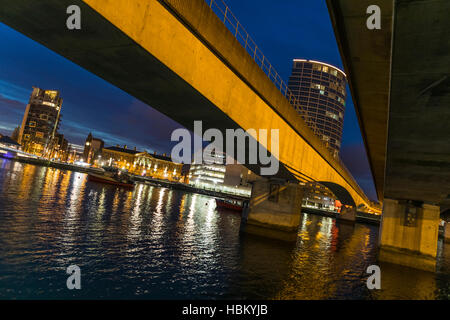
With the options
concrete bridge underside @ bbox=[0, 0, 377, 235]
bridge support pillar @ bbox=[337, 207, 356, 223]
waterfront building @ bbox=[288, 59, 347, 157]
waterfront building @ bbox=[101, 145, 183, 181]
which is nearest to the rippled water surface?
concrete bridge underside @ bbox=[0, 0, 377, 235]

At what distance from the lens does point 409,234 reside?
24562 millimetres

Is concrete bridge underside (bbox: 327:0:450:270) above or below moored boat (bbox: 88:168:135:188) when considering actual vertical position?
above

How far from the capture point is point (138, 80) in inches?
385

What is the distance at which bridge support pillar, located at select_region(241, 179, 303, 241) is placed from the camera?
90.3 feet

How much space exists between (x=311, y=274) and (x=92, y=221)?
65.2ft

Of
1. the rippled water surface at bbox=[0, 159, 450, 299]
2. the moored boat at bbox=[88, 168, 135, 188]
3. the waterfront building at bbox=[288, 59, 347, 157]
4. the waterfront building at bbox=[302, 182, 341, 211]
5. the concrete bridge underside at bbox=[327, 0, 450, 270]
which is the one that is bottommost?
the rippled water surface at bbox=[0, 159, 450, 299]

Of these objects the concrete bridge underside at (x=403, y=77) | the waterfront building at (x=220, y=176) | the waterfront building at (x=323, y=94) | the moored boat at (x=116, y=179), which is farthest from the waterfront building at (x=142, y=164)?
the concrete bridge underside at (x=403, y=77)

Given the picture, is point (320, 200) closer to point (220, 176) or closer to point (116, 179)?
point (220, 176)

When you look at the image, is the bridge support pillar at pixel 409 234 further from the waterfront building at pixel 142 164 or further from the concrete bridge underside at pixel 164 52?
the waterfront building at pixel 142 164

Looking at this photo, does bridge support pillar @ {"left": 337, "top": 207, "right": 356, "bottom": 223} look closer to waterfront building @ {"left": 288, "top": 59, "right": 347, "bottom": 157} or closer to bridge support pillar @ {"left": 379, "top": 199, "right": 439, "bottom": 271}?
bridge support pillar @ {"left": 379, "top": 199, "right": 439, "bottom": 271}

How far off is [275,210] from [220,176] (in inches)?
5050

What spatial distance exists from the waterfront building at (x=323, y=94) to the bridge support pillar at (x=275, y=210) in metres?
162

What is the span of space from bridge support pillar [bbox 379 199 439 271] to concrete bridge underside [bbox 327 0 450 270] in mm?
10931

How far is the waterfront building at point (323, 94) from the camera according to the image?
179875 millimetres
